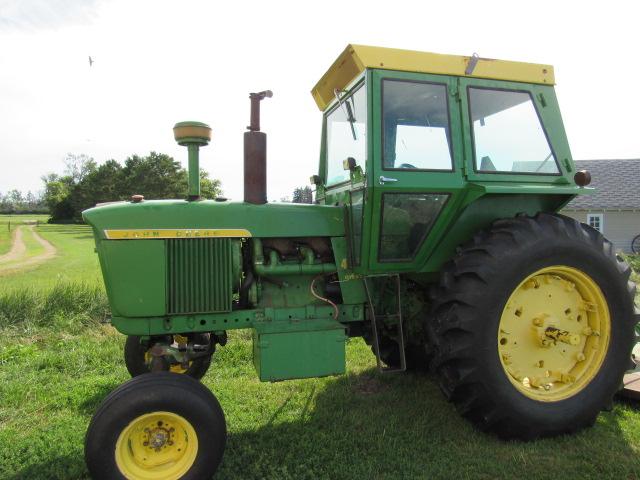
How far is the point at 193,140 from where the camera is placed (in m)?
3.37

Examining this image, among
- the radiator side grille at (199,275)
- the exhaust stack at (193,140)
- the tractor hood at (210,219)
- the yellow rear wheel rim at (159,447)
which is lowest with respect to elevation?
the yellow rear wheel rim at (159,447)

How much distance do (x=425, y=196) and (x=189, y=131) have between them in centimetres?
171

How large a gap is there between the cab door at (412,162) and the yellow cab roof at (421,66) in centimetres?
6

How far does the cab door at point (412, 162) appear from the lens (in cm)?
328

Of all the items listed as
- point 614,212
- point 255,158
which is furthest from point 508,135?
point 614,212

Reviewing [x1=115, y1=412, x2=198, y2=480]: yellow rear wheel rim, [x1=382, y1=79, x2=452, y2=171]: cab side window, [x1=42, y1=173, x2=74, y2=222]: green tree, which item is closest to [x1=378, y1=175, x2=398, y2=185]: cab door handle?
[x1=382, y1=79, x2=452, y2=171]: cab side window

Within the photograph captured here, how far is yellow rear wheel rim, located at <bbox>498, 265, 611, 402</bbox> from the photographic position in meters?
3.45

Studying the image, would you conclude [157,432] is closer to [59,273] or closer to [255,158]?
[255,158]

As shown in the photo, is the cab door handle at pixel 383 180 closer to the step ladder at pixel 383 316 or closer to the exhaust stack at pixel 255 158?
the step ladder at pixel 383 316

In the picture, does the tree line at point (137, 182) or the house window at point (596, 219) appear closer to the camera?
the house window at point (596, 219)

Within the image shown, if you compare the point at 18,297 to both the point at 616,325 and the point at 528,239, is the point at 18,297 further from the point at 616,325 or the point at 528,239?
the point at 616,325

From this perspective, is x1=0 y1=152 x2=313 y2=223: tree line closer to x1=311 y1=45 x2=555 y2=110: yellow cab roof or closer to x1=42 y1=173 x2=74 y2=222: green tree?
x1=42 y1=173 x2=74 y2=222: green tree

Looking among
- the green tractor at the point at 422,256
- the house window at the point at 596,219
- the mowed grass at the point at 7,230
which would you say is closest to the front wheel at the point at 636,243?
the house window at the point at 596,219

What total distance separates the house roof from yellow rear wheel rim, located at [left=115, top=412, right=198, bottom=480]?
18867mm
